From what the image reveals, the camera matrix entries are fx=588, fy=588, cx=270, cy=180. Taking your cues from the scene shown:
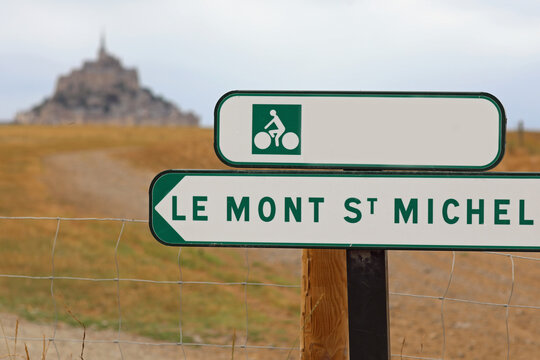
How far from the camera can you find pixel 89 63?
176250mm

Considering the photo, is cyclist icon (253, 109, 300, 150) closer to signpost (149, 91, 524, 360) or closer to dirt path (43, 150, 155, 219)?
signpost (149, 91, 524, 360)

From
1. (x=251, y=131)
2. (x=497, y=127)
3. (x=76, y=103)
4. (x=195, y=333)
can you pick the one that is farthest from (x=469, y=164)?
(x=76, y=103)

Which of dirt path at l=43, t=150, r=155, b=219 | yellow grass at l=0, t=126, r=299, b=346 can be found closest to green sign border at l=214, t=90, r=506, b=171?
yellow grass at l=0, t=126, r=299, b=346

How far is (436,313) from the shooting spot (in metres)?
8.20

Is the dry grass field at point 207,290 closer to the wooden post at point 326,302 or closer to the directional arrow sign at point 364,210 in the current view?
the wooden post at point 326,302

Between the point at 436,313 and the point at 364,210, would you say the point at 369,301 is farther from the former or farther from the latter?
the point at 436,313

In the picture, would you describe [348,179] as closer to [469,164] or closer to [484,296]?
[469,164]

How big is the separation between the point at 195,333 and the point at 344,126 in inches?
218

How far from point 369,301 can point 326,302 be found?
26 cm

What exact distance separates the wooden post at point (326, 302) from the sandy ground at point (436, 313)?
545 millimetres

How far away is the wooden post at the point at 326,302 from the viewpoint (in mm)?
2500

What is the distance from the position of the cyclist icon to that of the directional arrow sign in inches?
4.6

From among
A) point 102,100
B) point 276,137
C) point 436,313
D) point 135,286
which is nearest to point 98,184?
point 135,286

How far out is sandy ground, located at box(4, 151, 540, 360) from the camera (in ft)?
22.0
